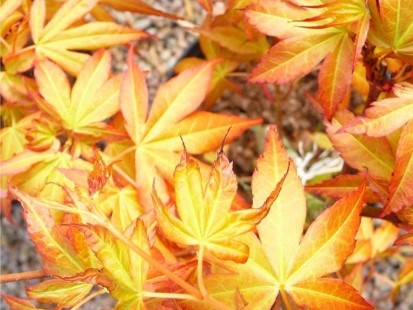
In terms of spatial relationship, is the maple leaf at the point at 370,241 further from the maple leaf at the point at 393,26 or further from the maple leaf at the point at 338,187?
the maple leaf at the point at 393,26

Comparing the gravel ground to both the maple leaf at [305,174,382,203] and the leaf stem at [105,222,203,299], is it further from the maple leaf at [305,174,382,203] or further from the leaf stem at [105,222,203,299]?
the leaf stem at [105,222,203,299]

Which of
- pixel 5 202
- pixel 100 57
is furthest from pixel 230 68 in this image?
pixel 5 202

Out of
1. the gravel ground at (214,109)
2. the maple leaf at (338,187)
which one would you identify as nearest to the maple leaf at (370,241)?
the gravel ground at (214,109)

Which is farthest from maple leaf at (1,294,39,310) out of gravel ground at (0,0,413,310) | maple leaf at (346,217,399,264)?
gravel ground at (0,0,413,310)

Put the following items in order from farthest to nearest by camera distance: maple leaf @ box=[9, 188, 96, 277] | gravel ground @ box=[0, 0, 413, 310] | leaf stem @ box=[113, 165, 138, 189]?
1. gravel ground @ box=[0, 0, 413, 310]
2. leaf stem @ box=[113, 165, 138, 189]
3. maple leaf @ box=[9, 188, 96, 277]

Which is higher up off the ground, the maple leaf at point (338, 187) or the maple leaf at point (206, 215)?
the maple leaf at point (206, 215)

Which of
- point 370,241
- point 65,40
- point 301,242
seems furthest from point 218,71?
point 301,242

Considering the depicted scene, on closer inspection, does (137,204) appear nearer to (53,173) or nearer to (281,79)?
(53,173)
